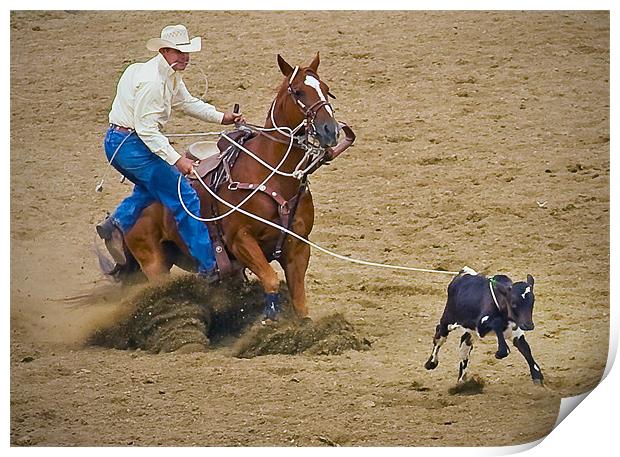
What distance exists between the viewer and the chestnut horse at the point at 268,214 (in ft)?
25.5

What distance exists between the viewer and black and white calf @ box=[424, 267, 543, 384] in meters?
7.28

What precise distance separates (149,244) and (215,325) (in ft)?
1.91

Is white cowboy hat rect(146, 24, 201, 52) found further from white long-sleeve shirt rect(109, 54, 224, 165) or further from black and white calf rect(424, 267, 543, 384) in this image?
black and white calf rect(424, 267, 543, 384)

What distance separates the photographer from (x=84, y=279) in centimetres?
880

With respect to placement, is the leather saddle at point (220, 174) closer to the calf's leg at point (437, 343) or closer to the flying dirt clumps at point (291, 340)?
the flying dirt clumps at point (291, 340)

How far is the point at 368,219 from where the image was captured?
9984 mm

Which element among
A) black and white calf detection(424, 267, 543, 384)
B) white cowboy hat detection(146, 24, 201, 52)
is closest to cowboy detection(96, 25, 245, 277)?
white cowboy hat detection(146, 24, 201, 52)

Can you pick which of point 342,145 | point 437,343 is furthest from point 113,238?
point 437,343

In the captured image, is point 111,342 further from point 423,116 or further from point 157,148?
point 423,116

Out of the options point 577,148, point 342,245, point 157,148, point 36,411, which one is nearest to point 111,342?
point 36,411

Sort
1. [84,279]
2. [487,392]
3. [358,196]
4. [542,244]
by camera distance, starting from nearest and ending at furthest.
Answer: [487,392], [84,279], [542,244], [358,196]

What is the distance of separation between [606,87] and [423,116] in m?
1.36

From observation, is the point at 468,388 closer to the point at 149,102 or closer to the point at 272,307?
the point at 272,307

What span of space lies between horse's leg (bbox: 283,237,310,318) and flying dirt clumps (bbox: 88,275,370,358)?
69 millimetres
